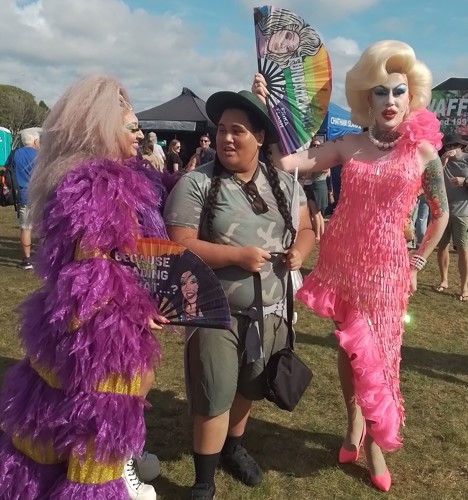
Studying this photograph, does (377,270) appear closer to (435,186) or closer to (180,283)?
(435,186)

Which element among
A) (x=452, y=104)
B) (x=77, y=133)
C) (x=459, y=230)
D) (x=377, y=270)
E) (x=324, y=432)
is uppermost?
(x=452, y=104)

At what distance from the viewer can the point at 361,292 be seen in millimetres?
2566

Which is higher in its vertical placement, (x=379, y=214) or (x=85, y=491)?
(x=379, y=214)

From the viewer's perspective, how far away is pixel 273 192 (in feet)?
7.88

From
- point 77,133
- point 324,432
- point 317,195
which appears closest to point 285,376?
point 324,432

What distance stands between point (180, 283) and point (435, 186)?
1363 millimetres

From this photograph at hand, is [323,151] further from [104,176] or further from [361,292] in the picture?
[104,176]

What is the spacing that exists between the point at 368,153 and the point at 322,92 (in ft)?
1.23

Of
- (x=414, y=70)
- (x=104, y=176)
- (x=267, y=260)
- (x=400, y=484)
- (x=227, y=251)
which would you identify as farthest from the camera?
(x=400, y=484)

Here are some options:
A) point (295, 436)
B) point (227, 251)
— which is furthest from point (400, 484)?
point (227, 251)

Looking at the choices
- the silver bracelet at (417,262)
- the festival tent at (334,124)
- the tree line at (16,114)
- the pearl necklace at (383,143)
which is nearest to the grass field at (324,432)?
the silver bracelet at (417,262)

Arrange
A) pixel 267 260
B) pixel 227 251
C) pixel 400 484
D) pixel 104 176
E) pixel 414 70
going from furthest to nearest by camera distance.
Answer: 1. pixel 400 484
2. pixel 414 70
3. pixel 267 260
4. pixel 227 251
5. pixel 104 176

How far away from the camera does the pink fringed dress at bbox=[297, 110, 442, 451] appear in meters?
2.47

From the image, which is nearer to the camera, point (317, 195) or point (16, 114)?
point (317, 195)
